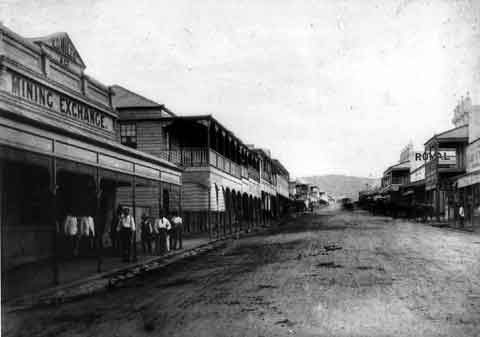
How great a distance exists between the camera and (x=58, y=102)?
17.0 metres

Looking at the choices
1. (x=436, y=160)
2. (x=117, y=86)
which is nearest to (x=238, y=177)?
(x=117, y=86)

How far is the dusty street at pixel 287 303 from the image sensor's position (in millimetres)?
6578

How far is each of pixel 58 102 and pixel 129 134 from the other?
44.4ft

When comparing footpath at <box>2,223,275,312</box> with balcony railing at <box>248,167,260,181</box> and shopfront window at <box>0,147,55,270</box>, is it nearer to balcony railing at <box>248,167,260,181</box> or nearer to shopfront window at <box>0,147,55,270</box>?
shopfront window at <box>0,147,55,270</box>

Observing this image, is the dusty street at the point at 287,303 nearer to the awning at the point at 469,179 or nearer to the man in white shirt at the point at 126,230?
the man in white shirt at the point at 126,230

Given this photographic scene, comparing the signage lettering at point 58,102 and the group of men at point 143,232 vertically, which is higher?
the signage lettering at point 58,102

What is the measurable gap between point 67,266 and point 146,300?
253 inches

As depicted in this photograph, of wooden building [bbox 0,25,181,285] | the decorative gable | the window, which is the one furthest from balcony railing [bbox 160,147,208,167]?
the decorative gable

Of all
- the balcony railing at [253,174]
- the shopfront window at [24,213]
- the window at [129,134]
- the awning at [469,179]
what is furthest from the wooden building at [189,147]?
the awning at [469,179]

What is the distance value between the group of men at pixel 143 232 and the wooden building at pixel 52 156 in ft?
2.15

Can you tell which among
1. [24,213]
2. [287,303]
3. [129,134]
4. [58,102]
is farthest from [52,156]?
[129,134]

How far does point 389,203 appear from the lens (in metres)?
54.3

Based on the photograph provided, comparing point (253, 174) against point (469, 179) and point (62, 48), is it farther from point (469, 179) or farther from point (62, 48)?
point (62, 48)

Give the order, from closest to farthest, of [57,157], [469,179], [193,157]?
1. [57,157]
2. [193,157]
3. [469,179]
